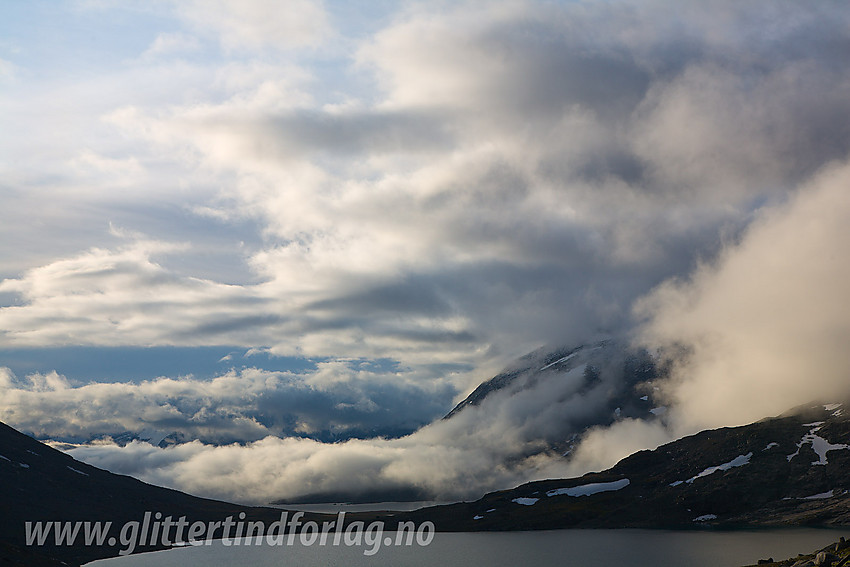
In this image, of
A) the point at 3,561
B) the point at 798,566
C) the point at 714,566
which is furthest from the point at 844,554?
the point at 3,561

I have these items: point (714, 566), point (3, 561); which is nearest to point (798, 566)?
point (714, 566)

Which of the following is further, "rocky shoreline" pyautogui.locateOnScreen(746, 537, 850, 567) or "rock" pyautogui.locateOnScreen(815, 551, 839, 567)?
"rock" pyautogui.locateOnScreen(815, 551, 839, 567)

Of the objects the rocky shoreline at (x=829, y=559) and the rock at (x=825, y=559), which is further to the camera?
the rock at (x=825, y=559)

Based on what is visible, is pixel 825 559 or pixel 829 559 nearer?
pixel 825 559

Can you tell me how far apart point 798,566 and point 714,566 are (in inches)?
2187

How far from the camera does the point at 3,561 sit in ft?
650

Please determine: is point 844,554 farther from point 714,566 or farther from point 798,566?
point 714,566

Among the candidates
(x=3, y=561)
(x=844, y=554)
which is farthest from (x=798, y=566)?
(x=3, y=561)

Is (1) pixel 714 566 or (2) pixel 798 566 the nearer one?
(2) pixel 798 566

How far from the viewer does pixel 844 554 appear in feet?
472

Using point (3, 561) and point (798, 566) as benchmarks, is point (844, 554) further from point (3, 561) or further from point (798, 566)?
point (3, 561)

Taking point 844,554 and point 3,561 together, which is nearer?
point 844,554

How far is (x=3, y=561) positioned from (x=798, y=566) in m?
216

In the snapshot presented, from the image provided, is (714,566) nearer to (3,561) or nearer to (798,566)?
(798,566)
